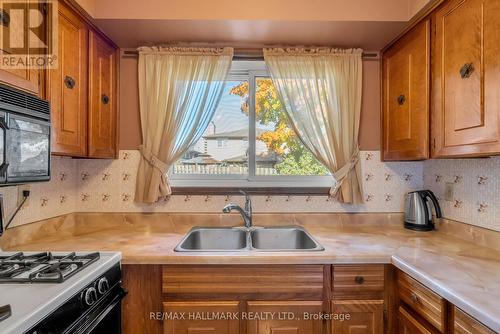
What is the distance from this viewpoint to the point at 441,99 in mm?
1375

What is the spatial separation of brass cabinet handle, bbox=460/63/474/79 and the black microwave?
5.96ft

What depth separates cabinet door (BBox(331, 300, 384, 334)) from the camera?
1345mm

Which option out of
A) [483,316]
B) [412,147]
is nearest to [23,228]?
[483,316]

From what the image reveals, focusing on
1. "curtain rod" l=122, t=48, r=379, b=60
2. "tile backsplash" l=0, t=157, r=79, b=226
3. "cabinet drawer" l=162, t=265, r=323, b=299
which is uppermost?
"curtain rod" l=122, t=48, r=379, b=60

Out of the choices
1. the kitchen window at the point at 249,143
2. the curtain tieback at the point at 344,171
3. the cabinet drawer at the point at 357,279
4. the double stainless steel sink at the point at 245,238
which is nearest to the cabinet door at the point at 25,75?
the kitchen window at the point at 249,143

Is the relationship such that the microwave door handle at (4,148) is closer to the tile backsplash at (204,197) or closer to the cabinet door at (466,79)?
the tile backsplash at (204,197)

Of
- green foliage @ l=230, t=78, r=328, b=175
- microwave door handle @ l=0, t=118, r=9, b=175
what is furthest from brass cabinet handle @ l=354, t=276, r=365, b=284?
microwave door handle @ l=0, t=118, r=9, b=175

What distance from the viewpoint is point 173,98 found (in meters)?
1.85

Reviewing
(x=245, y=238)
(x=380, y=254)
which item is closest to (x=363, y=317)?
(x=380, y=254)

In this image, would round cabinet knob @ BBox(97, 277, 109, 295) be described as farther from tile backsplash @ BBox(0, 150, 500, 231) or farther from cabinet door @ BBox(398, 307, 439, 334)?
cabinet door @ BBox(398, 307, 439, 334)

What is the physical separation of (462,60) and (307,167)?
1062 mm

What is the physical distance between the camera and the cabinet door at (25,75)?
1.05 meters

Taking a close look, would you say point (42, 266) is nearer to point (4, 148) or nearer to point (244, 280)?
point (4, 148)

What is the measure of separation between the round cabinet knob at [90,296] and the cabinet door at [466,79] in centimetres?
166
